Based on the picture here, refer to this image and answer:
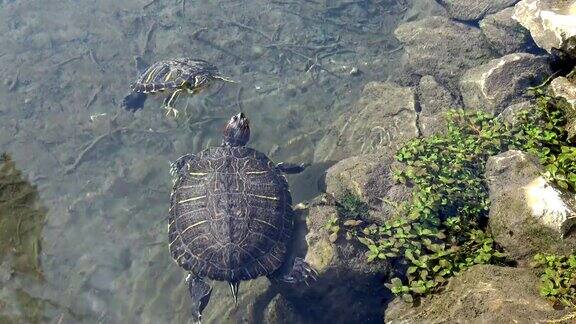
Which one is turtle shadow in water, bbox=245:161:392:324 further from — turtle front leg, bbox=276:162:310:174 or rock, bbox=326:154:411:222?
turtle front leg, bbox=276:162:310:174

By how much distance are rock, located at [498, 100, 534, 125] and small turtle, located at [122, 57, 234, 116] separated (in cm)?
522

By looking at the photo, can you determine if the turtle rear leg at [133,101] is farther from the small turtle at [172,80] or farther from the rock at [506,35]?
the rock at [506,35]

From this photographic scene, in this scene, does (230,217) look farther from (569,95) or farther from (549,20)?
(549,20)

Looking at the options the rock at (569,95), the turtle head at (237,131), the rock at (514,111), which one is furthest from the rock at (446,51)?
the turtle head at (237,131)

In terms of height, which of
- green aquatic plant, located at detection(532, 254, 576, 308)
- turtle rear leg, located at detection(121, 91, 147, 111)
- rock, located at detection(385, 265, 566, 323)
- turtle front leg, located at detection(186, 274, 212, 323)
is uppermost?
green aquatic plant, located at detection(532, 254, 576, 308)

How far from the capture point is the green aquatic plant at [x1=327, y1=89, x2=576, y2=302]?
4.93 m

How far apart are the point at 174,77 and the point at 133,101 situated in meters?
1.17

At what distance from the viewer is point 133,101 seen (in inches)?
344

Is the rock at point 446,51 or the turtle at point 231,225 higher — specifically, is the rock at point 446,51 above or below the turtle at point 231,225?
above

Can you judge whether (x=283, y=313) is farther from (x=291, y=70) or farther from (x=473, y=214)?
(x=291, y=70)

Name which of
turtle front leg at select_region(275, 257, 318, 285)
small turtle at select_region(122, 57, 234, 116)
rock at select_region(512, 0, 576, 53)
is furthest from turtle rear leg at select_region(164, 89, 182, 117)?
rock at select_region(512, 0, 576, 53)

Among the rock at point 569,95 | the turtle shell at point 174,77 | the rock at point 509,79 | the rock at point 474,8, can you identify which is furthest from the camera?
the rock at point 474,8

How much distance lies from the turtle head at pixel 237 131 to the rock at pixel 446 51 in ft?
12.2

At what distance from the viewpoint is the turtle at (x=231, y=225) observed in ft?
18.9
